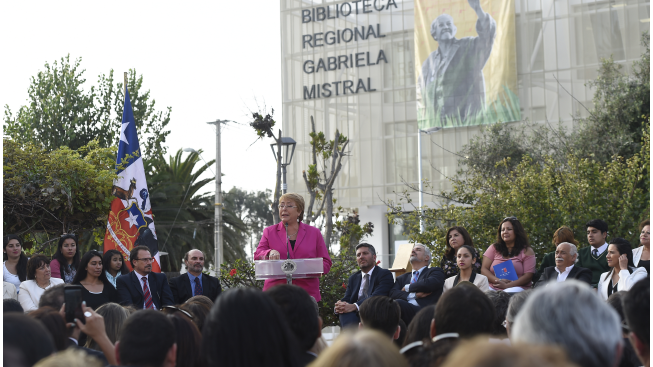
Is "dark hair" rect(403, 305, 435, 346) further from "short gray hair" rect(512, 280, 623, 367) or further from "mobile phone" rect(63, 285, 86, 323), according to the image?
"mobile phone" rect(63, 285, 86, 323)

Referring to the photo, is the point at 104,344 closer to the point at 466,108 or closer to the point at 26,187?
the point at 26,187

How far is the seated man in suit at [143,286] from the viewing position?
22.3ft

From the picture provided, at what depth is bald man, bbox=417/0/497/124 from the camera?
27078 millimetres

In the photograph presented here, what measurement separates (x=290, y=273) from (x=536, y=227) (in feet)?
21.5

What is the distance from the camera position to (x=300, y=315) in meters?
2.99

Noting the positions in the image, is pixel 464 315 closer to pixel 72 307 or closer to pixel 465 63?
pixel 72 307

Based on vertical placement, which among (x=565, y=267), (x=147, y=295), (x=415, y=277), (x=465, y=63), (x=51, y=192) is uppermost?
(x=465, y=63)

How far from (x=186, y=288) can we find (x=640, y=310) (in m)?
5.74

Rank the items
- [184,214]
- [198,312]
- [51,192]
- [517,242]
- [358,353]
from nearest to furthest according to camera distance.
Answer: [358,353] → [198,312] → [517,242] → [51,192] → [184,214]

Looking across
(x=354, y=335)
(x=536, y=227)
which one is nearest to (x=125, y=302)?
(x=354, y=335)

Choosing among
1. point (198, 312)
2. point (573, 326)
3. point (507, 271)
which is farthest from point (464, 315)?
point (507, 271)

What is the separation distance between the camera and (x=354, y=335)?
1.73m

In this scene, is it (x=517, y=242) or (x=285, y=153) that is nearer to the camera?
(x=517, y=242)

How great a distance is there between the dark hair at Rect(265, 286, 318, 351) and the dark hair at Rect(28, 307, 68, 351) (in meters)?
1.11
